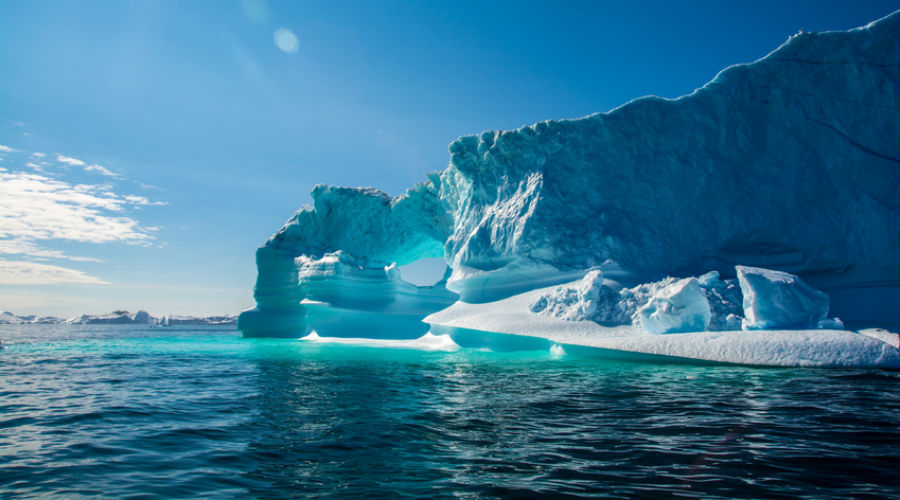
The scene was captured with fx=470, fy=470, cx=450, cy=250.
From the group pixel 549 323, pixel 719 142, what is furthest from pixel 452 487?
pixel 719 142

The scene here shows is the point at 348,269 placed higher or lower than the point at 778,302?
higher

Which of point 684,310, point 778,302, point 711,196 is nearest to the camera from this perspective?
point 778,302

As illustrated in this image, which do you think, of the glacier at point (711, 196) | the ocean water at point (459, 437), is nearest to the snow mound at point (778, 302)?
the glacier at point (711, 196)

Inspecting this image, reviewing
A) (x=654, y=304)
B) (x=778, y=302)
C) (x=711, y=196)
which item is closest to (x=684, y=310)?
(x=654, y=304)

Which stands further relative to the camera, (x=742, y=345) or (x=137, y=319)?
(x=137, y=319)

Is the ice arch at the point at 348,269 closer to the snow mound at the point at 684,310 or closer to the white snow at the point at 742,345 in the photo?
the white snow at the point at 742,345

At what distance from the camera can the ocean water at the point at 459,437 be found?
2.67m

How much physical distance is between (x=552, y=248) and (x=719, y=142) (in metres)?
6.09

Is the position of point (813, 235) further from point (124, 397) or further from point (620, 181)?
point (124, 397)

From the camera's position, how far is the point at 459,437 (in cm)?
375

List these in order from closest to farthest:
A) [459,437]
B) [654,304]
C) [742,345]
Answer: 1. [459,437]
2. [742,345]
3. [654,304]

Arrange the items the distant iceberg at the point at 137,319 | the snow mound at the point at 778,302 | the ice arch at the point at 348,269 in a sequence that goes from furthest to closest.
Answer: the distant iceberg at the point at 137,319 → the ice arch at the point at 348,269 → the snow mound at the point at 778,302

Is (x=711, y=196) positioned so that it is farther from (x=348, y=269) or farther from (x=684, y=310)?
(x=348, y=269)

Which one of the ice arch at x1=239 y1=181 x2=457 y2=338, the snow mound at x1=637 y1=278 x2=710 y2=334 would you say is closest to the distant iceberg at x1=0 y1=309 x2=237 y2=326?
the ice arch at x1=239 y1=181 x2=457 y2=338
